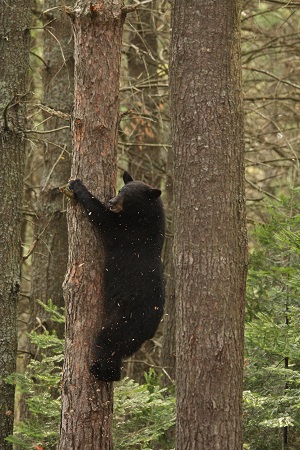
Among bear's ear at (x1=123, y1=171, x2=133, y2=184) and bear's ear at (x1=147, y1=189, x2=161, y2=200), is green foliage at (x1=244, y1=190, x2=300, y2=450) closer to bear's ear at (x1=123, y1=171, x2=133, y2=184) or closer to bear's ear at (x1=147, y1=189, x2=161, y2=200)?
bear's ear at (x1=147, y1=189, x2=161, y2=200)

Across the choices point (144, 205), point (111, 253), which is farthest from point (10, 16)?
point (111, 253)

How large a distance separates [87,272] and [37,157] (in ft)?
24.9

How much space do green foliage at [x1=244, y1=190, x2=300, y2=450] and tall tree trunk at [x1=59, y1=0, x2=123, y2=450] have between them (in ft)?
4.84

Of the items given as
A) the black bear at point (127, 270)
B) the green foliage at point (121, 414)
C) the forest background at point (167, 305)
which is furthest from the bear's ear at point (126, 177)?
the green foliage at point (121, 414)

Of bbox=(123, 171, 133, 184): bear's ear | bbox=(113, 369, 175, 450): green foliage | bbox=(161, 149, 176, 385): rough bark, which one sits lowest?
bbox=(113, 369, 175, 450): green foliage

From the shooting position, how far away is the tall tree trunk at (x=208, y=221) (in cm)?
526

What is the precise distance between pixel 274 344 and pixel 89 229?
215 centimetres

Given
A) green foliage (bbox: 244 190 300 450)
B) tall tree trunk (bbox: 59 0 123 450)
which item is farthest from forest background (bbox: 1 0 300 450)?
tall tree trunk (bbox: 59 0 123 450)

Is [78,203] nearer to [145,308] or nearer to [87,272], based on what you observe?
[87,272]

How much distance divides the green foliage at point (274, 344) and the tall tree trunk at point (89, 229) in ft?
4.84

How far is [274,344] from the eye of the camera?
6285 mm

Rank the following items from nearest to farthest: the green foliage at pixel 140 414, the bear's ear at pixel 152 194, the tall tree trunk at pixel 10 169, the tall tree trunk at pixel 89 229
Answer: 1. the tall tree trunk at pixel 89 229
2. the bear's ear at pixel 152 194
3. the green foliage at pixel 140 414
4. the tall tree trunk at pixel 10 169

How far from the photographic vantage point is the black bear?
5.24 m

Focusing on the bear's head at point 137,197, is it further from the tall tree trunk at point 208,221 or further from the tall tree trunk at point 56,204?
the tall tree trunk at point 56,204
